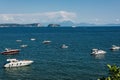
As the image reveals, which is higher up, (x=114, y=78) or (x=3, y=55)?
(x=114, y=78)

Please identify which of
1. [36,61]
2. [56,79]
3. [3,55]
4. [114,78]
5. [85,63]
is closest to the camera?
[114,78]

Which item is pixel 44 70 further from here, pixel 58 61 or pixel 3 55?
pixel 3 55

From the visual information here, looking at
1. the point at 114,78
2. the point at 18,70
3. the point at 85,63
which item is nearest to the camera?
the point at 114,78

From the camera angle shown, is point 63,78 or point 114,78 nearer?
point 114,78

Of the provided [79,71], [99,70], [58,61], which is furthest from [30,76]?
[58,61]

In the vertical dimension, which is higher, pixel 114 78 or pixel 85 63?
pixel 114 78

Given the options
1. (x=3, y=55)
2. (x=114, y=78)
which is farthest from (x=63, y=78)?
(x=3, y=55)

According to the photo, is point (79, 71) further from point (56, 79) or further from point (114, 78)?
point (114, 78)

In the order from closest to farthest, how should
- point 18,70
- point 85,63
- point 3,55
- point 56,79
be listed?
1. point 56,79
2. point 18,70
3. point 85,63
4. point 3,55

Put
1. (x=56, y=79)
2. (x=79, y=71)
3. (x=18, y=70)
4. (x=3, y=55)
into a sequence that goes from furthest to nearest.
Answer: (x=3, y=55)
(x=18, y=70)
(x=79, y=71)
(x=56, y=79)
